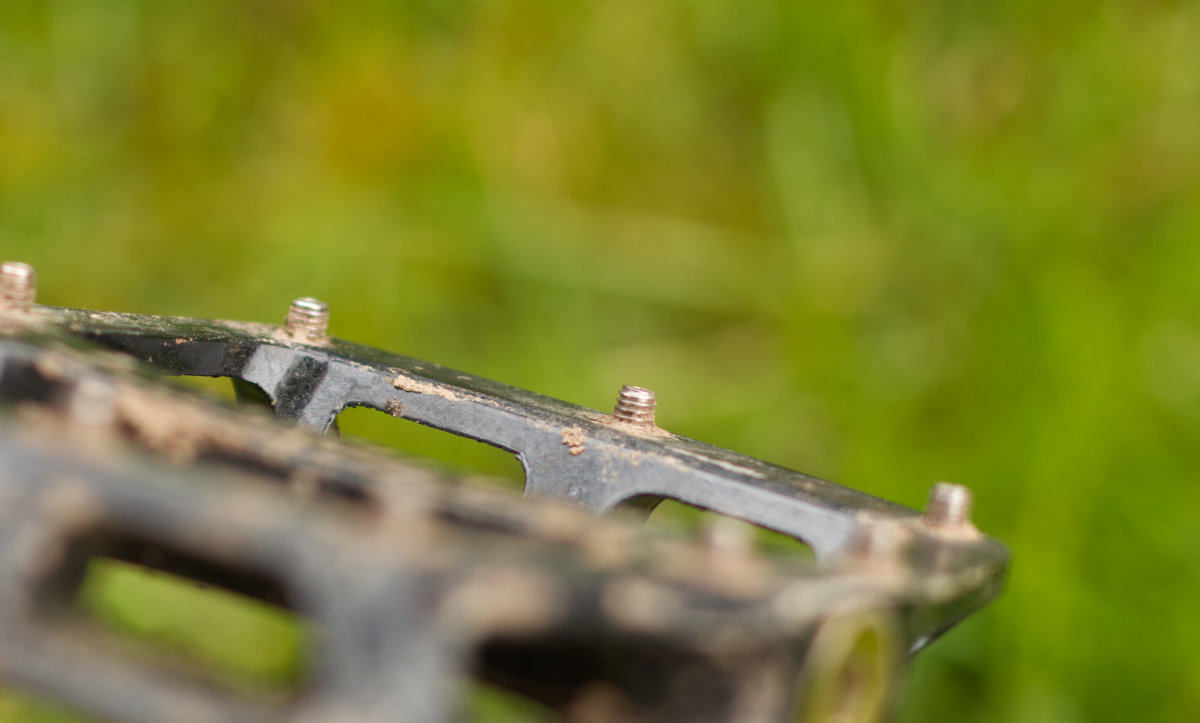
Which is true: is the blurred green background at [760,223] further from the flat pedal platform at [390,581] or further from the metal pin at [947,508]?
the flat pedal platform at [390,581]

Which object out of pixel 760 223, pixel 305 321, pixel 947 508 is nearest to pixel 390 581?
pixel 947 508

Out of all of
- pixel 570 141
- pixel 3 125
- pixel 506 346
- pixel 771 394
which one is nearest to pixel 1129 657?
pixel 771 394

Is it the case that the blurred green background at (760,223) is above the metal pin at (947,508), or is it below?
above

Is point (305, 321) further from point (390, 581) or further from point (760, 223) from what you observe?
point (760, 223)

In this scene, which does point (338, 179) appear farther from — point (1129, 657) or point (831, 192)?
point (1129, 657)

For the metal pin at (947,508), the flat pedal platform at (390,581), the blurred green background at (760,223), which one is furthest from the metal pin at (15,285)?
the blurred green background at (760,223)
